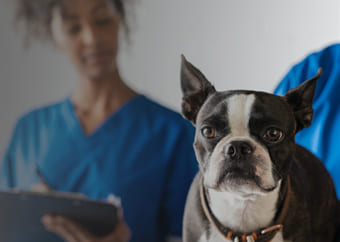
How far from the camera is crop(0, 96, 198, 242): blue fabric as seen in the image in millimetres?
1279

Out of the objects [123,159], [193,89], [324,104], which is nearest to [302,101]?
[193,89]

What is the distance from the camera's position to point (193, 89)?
0.72 meters

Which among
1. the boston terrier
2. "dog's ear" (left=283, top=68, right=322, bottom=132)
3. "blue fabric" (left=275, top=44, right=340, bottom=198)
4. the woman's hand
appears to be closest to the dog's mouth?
the boston terrier

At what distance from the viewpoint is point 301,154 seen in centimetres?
81

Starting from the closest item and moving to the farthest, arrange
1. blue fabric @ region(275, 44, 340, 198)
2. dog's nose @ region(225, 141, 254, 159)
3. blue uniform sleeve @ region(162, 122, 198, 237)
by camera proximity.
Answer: dog's nose @ region(225, 141, 254, 159) → blue fabric @ region(275, 44, 340, 198) → blue uniform sleeve @ region(162, 122, 198, 237)

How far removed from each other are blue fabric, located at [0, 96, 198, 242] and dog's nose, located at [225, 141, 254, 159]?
674 millimetres

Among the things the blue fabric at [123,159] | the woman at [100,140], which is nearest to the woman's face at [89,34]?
the woman at [100,140]

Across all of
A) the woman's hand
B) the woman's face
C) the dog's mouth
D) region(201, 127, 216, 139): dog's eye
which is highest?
the woman's face

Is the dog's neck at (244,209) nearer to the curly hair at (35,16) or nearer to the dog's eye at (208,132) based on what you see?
the dog's eye at (208,132)

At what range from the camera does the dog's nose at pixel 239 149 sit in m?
0.63

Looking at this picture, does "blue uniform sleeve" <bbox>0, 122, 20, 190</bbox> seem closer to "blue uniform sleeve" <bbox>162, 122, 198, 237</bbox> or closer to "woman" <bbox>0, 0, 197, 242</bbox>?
"woman" <bbox>0, 0, 197, 242</bbox>

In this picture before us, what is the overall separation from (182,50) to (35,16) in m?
0.51

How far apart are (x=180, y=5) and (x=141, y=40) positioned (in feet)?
0.60

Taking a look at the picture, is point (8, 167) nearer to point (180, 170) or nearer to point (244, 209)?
point (180, 170)
